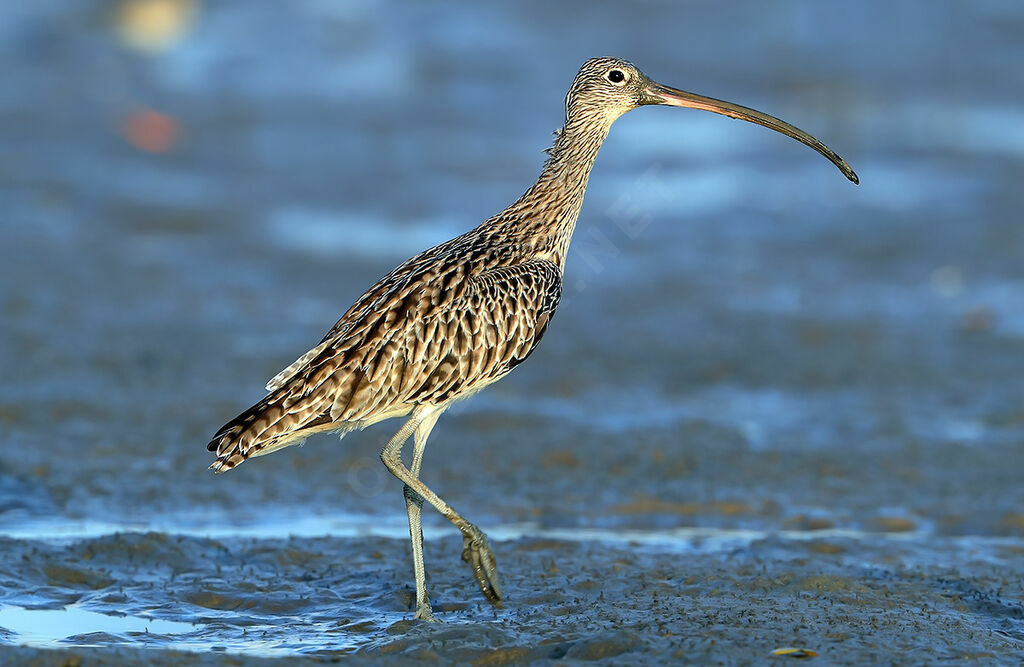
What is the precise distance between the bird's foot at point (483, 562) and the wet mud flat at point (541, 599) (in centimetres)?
11

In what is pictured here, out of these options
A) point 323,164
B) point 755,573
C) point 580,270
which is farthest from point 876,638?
point 323,164

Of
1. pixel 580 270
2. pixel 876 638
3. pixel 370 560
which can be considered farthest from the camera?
pixel 580 270

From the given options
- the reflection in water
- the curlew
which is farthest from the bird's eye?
the reflection in water

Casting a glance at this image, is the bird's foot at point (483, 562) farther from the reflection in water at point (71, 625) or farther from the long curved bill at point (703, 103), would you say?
the long curved bill at point (703, 103)

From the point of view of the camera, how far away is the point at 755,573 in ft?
23.6

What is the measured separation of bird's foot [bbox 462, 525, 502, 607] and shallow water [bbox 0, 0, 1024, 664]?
13 centimetres

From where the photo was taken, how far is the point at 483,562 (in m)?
6.66

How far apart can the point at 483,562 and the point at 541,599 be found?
0.37m

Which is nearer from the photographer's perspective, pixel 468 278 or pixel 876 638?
pixel 876 638

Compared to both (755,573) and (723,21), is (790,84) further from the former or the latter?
(755,573)

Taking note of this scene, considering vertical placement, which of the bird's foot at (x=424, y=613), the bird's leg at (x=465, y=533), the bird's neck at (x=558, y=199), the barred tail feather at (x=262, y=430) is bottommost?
the bird's foot at (x=424, y=613)

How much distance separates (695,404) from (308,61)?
11353 mm

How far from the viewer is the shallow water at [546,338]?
6828 mm

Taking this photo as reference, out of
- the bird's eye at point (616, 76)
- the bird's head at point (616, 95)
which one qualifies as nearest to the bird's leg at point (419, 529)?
the bird's head at point (616, 95)
